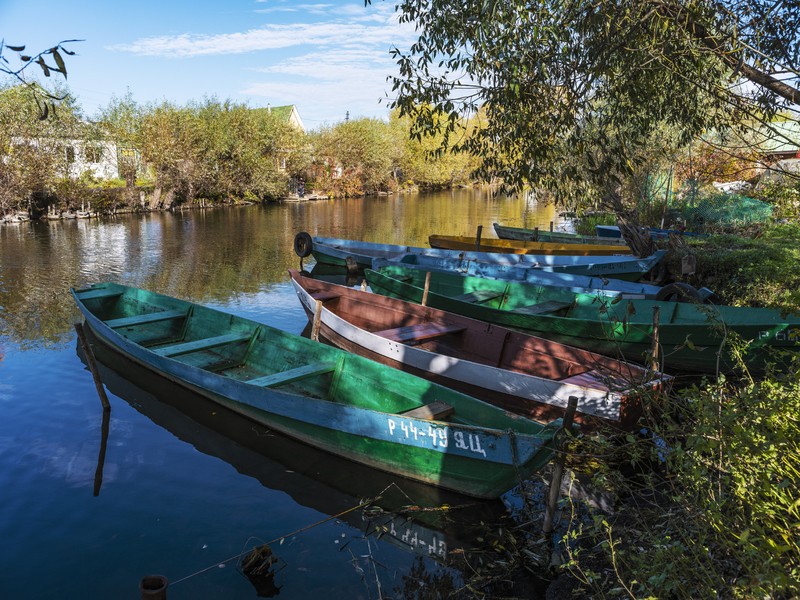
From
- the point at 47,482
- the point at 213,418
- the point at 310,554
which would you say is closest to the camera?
the point at 310,554

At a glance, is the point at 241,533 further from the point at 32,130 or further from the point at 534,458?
the point at 32,130

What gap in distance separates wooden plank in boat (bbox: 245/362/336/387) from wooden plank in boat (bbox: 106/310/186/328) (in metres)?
4.26

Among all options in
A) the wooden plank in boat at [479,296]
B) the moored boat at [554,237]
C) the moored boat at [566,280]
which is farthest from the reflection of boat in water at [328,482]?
the moored boat at [554,237]

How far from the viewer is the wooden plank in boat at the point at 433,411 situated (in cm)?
739

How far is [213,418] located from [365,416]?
400 cm

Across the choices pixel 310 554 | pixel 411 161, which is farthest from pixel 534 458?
pixel 411 161

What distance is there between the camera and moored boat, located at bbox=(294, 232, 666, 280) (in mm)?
17125

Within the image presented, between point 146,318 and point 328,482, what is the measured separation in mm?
6004

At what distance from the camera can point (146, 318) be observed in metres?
11.8

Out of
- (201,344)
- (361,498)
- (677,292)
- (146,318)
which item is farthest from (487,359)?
(146,318)

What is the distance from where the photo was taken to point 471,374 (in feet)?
30.2

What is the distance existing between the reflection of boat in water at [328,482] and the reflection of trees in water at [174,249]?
603 cm

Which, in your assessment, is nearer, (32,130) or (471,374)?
(471,374)

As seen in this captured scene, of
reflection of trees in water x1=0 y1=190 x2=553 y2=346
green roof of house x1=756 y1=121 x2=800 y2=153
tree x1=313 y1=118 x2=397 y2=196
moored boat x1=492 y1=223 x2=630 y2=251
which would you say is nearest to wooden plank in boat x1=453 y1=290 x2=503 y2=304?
green roof of house x1=756 y1=121 x2=800 y2=153
